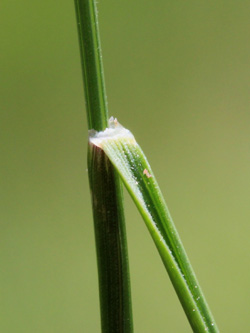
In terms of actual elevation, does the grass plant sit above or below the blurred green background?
below

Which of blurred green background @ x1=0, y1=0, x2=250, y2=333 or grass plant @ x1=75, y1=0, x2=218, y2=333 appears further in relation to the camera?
blurred green background @ x1=0, y1=0, x2=250, y2=333

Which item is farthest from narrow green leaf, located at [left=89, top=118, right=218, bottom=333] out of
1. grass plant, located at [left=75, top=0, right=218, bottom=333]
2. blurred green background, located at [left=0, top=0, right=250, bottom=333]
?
blurred green background, located at [left=0, top=0, right=250, bottom=333]

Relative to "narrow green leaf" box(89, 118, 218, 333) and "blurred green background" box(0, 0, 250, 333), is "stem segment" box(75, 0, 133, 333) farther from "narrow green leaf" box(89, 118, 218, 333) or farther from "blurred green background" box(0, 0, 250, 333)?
"blurred green background" box(0, 0, 250, 333)

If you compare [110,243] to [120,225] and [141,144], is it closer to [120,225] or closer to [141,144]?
[120,225]

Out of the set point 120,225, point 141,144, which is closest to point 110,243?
point 120,225

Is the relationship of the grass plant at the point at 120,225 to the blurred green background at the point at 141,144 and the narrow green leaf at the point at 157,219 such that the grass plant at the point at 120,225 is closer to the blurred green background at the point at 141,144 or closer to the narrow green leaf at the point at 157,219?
the narrow green leaf at the point at 157,219

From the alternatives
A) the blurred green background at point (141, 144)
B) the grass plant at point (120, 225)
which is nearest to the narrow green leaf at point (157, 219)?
the grass plant at point (120, 225)
